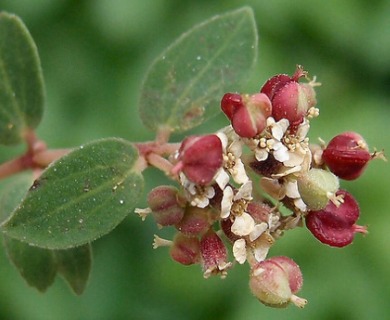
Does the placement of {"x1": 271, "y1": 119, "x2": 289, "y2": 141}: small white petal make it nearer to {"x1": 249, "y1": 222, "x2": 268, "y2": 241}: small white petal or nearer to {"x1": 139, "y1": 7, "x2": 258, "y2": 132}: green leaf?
{"x1": 249, "y1": 222, "x2": 268, "y2": 241}: small white petal

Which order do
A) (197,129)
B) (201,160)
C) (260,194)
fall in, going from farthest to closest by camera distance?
1. (197,129)
2. (260,194)
3. (201,160)

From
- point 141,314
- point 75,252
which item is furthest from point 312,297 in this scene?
point 75,252

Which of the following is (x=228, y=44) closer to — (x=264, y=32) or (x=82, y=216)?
(x=82, y=216)

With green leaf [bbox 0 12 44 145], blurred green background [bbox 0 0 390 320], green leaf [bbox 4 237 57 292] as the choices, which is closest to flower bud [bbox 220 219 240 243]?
green leaf [bbox 4 237 57 292]

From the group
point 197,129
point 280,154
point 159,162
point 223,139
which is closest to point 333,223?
point 280,154

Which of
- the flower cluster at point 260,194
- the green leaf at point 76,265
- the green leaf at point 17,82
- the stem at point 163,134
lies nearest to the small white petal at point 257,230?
the flower cluster at point 260,194

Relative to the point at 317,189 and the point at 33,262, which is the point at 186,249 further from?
the point at 33,262
